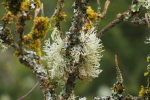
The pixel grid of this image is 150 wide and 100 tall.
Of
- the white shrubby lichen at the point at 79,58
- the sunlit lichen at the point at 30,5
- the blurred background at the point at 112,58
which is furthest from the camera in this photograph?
the blurred background at the point at 112,58

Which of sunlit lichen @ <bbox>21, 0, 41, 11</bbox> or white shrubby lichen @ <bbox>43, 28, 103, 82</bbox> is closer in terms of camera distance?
white shrubby lichen @ <bbox>43, 28, 103, 82</bbox>

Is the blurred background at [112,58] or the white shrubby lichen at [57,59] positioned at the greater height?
the blurred background at [112,58]

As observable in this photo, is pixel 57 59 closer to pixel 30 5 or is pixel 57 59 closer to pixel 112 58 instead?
pixel 30 5

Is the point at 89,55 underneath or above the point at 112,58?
underneath

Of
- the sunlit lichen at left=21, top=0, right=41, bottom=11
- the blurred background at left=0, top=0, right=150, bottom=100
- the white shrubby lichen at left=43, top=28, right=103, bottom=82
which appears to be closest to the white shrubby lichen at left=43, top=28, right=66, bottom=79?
the white shrubby lichen at left=43, top=28, right=103, bottom=82

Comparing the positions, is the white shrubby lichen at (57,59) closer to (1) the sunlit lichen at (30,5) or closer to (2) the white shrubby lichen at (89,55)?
(2) the white shrubby lichen at (89,55)

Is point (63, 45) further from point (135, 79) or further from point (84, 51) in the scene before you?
point (135, 79)

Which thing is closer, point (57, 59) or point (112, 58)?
point (57, 59)

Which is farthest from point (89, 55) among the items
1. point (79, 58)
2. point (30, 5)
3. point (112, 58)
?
point (112, 58)

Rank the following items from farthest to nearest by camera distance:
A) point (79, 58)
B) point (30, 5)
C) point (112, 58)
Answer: point (112, 58) → point (30, 5) → point (79, 58)

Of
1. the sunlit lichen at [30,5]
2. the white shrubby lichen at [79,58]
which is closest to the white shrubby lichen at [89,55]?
the white shrubby lichen at [79,58]

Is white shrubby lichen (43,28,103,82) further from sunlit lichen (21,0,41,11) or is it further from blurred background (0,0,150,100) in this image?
blurred background (0,0,150,100)

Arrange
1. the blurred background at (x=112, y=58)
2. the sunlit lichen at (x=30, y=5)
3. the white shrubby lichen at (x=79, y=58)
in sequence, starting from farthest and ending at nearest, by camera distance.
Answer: the blurred background at (x=112, y=58) → the sunlit lichen at (x=30, y=5) → the white shrubby lichen at (x=79, y=58)
